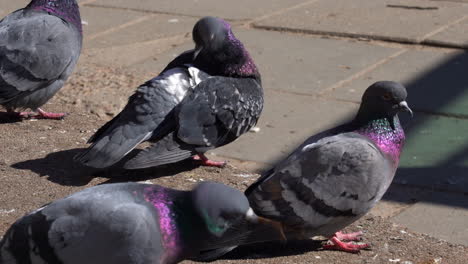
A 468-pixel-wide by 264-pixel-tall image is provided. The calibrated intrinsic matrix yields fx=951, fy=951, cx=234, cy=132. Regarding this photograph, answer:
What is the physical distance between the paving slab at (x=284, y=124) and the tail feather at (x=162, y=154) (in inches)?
23.3

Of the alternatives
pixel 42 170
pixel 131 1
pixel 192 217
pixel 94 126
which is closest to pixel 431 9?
pixel 131 1

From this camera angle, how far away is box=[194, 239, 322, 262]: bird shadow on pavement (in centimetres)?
471

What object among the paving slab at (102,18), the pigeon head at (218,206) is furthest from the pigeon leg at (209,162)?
the paving slab at (102,18)

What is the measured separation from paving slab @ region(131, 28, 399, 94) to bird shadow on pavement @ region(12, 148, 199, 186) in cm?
164

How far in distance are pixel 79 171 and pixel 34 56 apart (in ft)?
3.93

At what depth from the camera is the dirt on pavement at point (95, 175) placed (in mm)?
4762

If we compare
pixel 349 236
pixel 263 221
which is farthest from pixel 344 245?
pixel 263 221

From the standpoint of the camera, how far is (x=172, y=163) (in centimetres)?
607

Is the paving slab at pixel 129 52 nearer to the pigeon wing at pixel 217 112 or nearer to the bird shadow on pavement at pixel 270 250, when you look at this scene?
the pigeon wing at pixel 217 112

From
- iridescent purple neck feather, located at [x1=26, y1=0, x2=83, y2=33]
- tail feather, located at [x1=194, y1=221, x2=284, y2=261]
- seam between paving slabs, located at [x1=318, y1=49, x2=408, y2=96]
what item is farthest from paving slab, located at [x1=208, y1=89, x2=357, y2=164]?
tail feather, located at [x1=194, y1=221, x2=284, y2=261]

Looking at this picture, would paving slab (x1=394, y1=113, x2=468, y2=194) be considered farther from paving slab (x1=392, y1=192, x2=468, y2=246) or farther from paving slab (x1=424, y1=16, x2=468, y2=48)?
paving slab (x1=424, y1=16, x2=468, y2=48)

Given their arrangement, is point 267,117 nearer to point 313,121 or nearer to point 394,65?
point 313,121

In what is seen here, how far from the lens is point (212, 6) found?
9.64 meters

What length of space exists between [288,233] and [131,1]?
590cm
